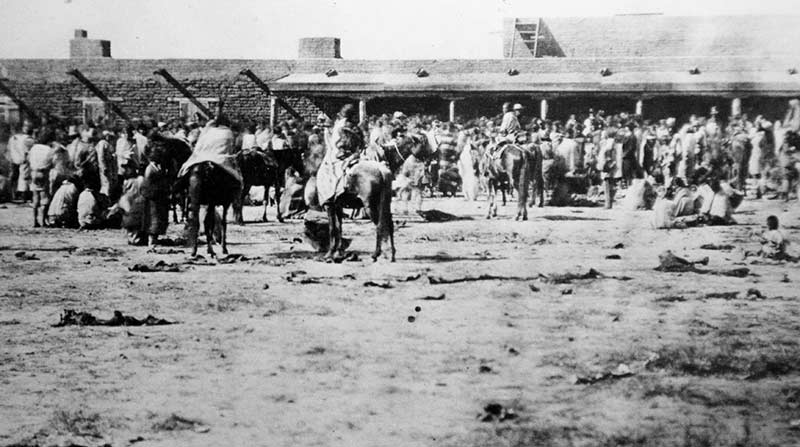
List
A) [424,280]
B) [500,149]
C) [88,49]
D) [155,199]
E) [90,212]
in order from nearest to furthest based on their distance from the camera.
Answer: [424,280]
[155,199]
[90,212]
[500,149]
[88,49]

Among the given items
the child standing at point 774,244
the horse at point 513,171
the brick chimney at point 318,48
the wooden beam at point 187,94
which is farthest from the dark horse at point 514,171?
the wooden beam at point 187,94

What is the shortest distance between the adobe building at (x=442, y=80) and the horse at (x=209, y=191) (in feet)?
11.0

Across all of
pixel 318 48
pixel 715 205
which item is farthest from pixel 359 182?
pixel 318 48

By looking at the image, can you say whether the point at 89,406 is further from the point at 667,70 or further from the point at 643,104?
the point at 643,104

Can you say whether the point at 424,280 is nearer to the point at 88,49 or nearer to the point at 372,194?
the point at 372,194

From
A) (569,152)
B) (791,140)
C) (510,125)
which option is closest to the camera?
(791,140)

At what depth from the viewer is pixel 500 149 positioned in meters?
12.2

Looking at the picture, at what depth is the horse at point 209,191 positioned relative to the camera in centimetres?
791

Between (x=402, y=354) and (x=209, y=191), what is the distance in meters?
3.65

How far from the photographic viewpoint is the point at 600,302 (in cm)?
620

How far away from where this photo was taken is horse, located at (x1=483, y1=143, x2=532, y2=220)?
1170 cm

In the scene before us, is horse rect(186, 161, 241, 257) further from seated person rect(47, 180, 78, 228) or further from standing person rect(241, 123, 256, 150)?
standing person rect(241, 123, 256, 150)

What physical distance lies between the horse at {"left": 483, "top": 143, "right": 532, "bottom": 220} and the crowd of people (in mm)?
178

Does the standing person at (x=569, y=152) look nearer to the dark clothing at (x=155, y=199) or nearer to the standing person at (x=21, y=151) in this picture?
the dark clothing at (x=155, y=199)
